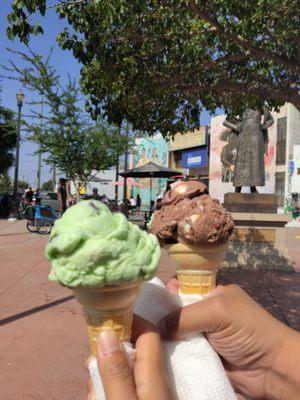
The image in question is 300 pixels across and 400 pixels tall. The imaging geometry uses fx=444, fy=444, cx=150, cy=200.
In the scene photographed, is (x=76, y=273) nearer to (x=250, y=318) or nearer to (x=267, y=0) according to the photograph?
(x=250, y=318)

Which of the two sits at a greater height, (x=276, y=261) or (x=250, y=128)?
(x=250, y=128)

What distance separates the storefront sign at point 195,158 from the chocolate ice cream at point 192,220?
32384mm

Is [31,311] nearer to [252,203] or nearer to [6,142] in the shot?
[252,203]

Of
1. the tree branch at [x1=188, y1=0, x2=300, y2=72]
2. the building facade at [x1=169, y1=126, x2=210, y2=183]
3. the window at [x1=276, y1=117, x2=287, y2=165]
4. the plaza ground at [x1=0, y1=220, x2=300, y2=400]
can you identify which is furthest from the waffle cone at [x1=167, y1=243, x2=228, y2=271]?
the building facade at [x1=169, y1=126, x2=210, y2=183]

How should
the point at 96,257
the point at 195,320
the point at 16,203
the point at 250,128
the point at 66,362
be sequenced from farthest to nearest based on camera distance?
the point at 16,203 < the point at 250,128 < the point at 66,362 < the point at 195,320 < the point at 96,257

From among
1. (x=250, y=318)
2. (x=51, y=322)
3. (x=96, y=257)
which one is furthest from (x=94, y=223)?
(x=51, y=322)

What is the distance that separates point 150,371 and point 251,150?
8.78m

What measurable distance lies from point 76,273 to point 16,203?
2041 cm

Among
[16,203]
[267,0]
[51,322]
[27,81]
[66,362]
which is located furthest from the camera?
[16,203]

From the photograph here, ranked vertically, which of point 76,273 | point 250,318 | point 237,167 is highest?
point 237,167

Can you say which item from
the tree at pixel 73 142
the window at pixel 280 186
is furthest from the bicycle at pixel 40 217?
the window at pixel 280 186

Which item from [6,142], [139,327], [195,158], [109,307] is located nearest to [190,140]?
[195,158]

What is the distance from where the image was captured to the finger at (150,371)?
1340 millimetres

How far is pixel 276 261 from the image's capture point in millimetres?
8648
